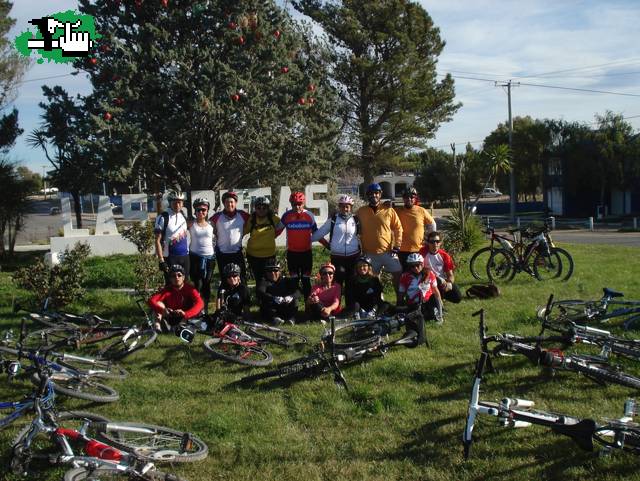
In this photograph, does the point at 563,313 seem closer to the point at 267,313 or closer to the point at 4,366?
the point at 267,313

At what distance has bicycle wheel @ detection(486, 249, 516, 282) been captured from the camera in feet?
37.6

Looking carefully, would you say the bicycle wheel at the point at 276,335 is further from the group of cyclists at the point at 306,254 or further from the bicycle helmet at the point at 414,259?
the bicycle helmet at the point at 414,259

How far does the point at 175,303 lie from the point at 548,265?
7.36m

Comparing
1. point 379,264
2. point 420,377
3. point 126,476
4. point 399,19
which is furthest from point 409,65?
point 126,476

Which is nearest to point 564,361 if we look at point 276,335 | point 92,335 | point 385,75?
point 276,335

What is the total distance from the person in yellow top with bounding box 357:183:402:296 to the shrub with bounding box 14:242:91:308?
4968 mm

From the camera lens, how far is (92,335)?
7496 millimetres

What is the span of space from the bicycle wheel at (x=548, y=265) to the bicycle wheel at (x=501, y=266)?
0.43 metres

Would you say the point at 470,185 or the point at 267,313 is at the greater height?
the point at 470,185

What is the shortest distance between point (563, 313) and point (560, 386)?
222 cm

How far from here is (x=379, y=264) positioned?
8.59 meters

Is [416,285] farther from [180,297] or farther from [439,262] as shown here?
[180,297]

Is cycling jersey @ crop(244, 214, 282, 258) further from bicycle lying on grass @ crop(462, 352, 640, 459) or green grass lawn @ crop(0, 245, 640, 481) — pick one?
bicycle lying on grass @ crop(462, 352, 640, 459)

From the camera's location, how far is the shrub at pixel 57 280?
381 inches
